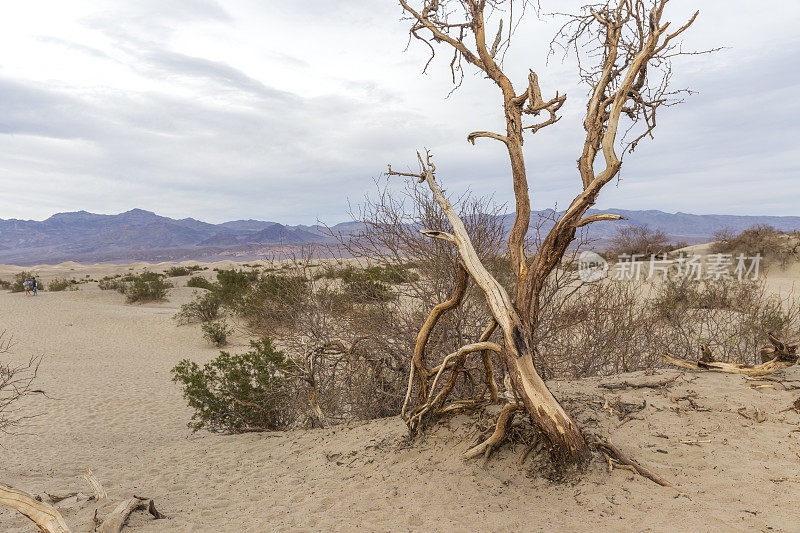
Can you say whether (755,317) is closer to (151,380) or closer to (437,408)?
(437,408)

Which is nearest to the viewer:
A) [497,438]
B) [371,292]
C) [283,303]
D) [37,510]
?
[37,510]

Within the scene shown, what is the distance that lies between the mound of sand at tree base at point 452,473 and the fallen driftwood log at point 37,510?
1.05 meters

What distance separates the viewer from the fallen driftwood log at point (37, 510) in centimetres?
287

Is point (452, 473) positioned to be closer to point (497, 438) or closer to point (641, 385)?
point (497, 438)

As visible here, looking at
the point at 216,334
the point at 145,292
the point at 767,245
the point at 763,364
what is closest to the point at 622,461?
the point at 763,364

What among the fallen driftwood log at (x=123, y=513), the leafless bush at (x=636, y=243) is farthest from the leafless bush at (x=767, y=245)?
the fallen driftwood log at (x=123, y=513)

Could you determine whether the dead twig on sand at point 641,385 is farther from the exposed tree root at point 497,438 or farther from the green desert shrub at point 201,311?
the green desert shrub at point 201,311

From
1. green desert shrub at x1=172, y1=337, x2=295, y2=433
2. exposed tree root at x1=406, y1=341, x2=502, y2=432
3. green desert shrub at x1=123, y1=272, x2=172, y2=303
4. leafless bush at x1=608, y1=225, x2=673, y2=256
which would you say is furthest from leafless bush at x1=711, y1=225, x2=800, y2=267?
green desert shrub at x1=123, y1=272, x2=172, y2=303

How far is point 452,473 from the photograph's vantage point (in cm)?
414

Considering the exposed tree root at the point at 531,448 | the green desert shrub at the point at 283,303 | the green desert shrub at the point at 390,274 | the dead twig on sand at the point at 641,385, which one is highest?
the green desert shrub at the point at 390,274

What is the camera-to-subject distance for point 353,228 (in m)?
7.07

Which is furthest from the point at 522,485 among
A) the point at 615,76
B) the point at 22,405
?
the point at 22,405

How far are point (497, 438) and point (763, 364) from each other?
381 cm

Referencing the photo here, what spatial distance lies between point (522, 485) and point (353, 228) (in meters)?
4.46
